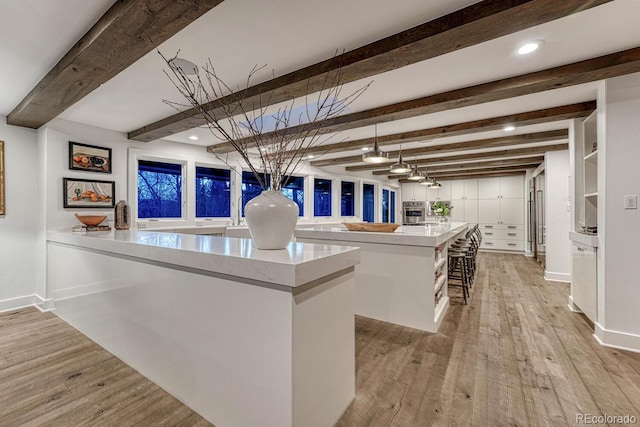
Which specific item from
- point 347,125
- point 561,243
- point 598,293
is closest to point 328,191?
point 347,125

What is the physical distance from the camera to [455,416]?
1.65m

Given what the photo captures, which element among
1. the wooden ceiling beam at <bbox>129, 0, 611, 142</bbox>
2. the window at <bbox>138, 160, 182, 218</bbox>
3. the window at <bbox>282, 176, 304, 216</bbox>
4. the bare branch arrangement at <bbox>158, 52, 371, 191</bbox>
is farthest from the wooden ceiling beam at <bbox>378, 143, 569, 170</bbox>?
the window at <bbox>138, 160, 182, 218</bbox>

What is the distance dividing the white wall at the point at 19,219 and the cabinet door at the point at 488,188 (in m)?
9.94

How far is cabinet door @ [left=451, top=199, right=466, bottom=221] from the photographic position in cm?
908

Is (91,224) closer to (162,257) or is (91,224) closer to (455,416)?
(162,257)

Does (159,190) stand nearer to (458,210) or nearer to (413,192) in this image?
(413,192)

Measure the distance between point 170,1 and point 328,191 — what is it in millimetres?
6221

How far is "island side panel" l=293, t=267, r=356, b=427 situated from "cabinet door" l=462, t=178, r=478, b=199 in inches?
336

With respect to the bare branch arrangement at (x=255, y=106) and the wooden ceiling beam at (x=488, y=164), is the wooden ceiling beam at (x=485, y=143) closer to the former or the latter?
the wooden ceiling beam at (x=488, y=164)

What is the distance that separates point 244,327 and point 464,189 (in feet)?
30.2

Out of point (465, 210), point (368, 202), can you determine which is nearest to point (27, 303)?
point (368, 202)

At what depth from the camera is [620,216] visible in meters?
2.51

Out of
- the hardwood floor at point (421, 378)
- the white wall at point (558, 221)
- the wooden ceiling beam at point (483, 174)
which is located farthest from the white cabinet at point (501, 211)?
the hardwood floor at point (421, 378)

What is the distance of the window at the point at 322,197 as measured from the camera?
7.13 meters
